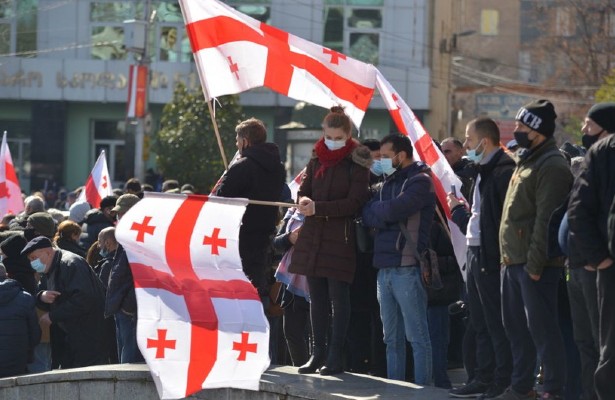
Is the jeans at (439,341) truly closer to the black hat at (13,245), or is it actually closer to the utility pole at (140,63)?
the black hat at (13,245)

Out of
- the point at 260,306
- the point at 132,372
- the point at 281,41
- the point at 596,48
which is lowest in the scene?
the point at 132,372

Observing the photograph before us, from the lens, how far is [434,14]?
4603 centimetres

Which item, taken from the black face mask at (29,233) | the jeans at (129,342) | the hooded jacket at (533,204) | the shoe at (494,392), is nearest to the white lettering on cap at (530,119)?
the hooded jacket at (533,204)

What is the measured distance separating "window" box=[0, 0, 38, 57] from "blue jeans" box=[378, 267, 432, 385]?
36.6 meters

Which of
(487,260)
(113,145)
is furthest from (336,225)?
(113,145)

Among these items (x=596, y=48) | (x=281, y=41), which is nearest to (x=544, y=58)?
(x=596, y=48)

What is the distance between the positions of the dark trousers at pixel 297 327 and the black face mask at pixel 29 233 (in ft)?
11.3

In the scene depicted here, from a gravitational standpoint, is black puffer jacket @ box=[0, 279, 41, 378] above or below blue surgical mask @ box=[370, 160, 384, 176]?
below

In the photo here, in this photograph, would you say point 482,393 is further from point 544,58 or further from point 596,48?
point 544,58

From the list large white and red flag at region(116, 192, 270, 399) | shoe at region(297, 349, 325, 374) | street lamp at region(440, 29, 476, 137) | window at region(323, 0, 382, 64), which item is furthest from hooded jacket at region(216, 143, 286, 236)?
street lamp at region(440, 29, 476, 137)

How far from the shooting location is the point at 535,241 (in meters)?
8.09

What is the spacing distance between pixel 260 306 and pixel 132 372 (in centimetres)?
162

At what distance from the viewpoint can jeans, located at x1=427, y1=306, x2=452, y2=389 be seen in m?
10.1

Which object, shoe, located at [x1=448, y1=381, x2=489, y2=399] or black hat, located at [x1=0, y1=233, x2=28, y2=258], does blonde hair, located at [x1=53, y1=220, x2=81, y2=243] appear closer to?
black hat, located at [x1=0, y1=233, x2=28, y2=258]
